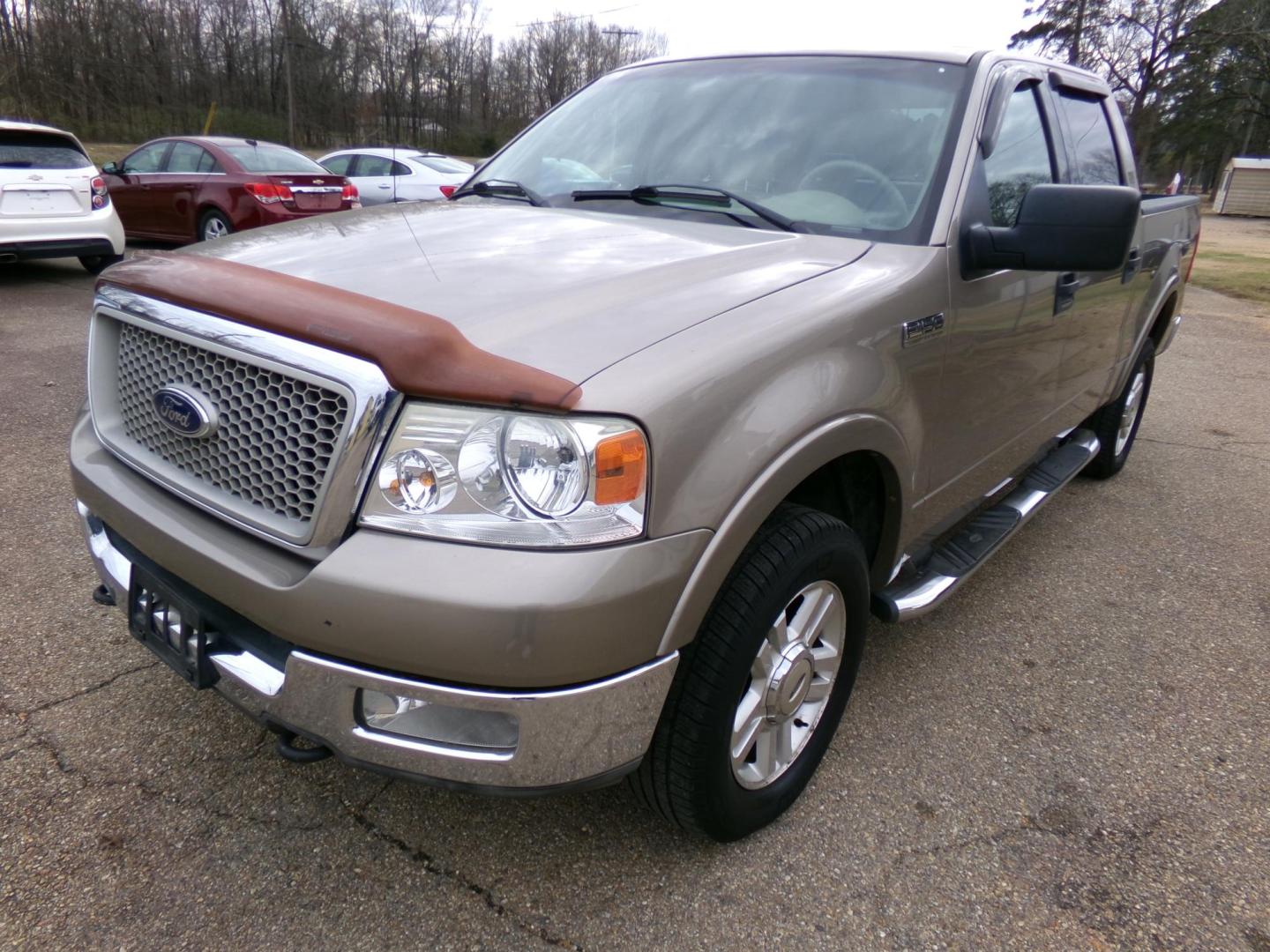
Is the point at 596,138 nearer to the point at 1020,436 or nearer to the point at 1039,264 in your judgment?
the point at 1039,264

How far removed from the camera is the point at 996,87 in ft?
8.72

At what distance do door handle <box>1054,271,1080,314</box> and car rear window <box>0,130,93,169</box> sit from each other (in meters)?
8.82

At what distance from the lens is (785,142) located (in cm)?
263

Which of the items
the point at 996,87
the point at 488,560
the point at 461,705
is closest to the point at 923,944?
the point at 461,705

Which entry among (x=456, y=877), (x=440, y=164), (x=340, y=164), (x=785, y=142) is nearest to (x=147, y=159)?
(x=340, y=164)

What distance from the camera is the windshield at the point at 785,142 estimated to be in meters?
2.47

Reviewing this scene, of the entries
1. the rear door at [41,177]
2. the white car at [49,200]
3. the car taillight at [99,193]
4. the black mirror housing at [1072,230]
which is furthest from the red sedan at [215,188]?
the black mirror housing at [1072,230]

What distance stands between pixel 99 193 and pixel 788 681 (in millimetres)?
9046

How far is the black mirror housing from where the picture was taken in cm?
211

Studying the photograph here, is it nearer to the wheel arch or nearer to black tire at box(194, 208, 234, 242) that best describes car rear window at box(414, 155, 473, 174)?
black tire at box(194, 208, 234, 242)

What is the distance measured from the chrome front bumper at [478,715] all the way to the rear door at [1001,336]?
1.23 meters

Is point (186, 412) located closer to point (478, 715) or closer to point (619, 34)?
point (478, 715)

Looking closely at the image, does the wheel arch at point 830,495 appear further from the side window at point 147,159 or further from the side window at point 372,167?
the side window at point 372,167

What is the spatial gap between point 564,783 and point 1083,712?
1.84 m
